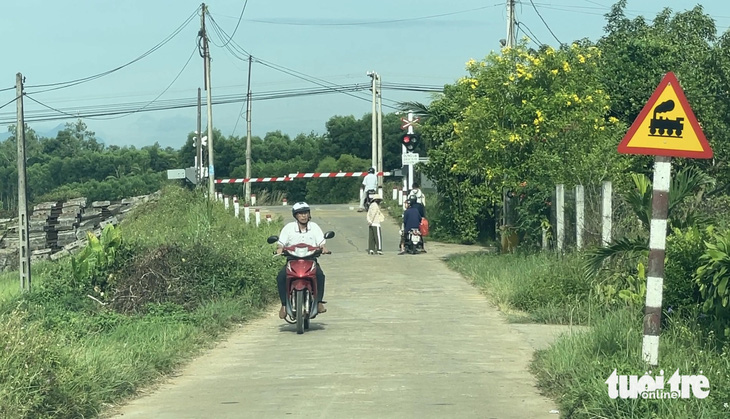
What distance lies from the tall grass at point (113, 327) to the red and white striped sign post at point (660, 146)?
4.71 m

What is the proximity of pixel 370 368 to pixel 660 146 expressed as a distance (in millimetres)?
3833

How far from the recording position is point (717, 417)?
22.5ft

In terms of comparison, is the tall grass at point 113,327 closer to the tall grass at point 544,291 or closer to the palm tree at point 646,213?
the tall grass at point 544,291

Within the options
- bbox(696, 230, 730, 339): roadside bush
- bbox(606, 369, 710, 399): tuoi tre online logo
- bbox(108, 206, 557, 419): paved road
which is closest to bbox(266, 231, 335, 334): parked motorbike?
bbox(108, 206, 557, 419): paved road

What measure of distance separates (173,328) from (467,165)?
10.8m

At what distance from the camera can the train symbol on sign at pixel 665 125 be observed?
25.2 feet

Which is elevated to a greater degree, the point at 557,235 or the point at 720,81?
the point at 720,81

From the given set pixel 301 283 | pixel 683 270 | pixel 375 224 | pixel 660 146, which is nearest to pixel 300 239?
pixel 301 283

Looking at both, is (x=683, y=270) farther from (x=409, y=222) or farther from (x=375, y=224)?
(x=375, y=224)

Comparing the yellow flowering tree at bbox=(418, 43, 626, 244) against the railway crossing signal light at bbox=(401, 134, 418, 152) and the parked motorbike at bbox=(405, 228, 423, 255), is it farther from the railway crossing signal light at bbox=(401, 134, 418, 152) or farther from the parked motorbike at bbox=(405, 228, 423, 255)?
the railway crossing signal light at bbox=(401, 134, 418, 152)

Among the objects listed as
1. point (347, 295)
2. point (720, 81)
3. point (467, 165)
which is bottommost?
point (347, 295)

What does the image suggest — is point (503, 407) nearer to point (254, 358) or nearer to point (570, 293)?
point (254, 358)

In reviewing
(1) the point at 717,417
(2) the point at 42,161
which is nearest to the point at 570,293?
(1) the point at 717,417

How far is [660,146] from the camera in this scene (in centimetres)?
768
